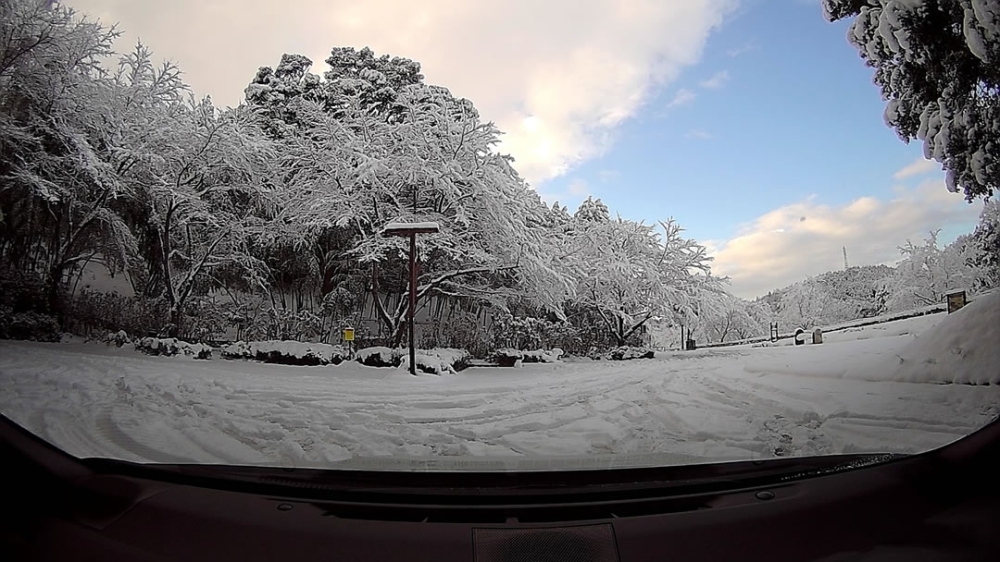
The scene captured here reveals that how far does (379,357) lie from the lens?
1597mm

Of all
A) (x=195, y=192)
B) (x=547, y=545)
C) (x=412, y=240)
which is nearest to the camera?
(x=547, y=545)

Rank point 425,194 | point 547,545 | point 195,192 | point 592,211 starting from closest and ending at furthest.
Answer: point 547,545
point 195,192
point 592,211
point 425,194

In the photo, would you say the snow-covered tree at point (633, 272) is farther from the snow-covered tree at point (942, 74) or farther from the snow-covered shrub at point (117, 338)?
the snow-covered shrub at point (117, 338)

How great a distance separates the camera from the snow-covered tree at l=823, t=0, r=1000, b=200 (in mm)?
1202

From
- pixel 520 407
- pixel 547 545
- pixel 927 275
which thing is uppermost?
pixel 927 275

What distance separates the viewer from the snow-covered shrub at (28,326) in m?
1.33

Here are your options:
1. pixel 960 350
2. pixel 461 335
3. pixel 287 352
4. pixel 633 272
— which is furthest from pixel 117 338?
pixel 960 350

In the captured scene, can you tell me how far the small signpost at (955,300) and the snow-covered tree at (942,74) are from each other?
0.26 meters

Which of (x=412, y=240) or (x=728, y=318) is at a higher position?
(x=412, y=240)

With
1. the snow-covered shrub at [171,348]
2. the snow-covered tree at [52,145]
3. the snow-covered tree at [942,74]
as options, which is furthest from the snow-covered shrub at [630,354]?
the snow-covered tree at [52,145]

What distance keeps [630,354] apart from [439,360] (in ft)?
2.01

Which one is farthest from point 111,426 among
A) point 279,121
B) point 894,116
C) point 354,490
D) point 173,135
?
point 894,116

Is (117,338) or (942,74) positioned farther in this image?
(117,338)

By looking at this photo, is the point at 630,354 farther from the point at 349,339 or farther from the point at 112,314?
the point at 112,314
